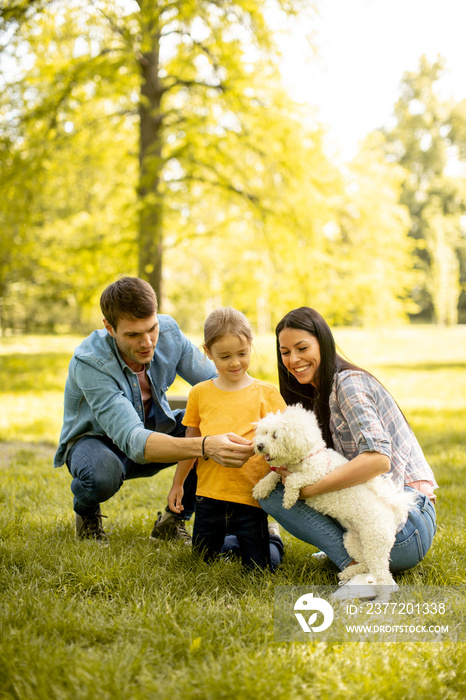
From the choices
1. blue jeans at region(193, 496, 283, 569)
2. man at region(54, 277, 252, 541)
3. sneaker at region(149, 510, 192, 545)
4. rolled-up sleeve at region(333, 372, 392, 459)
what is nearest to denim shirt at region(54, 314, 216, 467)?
man at region(54, 277, 252, 541)

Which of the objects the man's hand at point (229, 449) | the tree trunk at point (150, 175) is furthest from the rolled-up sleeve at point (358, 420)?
the tree trunk at point (150, 175)

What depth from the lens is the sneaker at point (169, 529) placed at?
332 centimetres

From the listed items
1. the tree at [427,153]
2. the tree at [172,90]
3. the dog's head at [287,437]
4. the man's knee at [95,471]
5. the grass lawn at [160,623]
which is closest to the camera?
the grass lawn at [160,623]

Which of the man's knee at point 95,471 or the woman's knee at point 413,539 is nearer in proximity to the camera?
the woman's knee at point 413,539

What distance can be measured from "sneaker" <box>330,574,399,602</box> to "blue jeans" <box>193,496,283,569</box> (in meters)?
0.46

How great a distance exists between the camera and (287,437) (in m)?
2.46

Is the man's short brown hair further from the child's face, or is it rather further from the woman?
the woman

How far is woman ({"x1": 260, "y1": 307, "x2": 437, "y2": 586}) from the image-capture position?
253cm

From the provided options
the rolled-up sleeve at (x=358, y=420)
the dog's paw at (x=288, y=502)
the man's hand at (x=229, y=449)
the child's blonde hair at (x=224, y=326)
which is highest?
the child's blonde hair at (x=224, y=326)

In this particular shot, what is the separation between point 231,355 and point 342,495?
2.81 feet

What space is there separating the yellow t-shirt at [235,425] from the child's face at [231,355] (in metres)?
0.10

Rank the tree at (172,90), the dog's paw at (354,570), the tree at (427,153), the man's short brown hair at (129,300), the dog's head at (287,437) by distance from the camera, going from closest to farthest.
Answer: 1. the dog's head at (287,437)
2. the dog's paw at (354,570)
3. the man's short brown hair at (129,300)
4. the tree at (172,90)
5. the tree at (427,153)

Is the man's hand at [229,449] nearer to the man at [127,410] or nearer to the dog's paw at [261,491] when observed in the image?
the man at [127,410]

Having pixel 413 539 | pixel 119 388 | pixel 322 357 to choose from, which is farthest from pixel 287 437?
pixel 119 388
